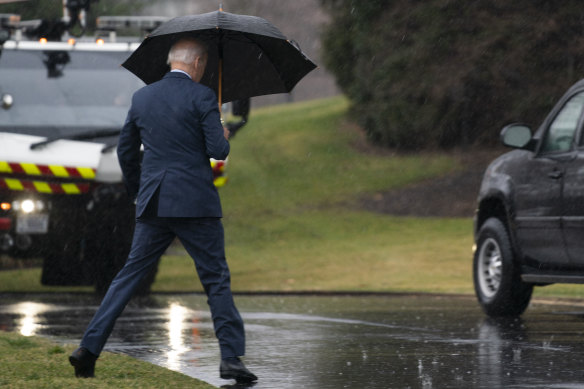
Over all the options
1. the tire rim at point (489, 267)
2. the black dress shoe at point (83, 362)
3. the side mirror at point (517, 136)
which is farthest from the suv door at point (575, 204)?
the black dress shoe at point (83, 362)

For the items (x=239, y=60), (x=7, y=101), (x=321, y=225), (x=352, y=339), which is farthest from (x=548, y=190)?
(x=321, y=225)

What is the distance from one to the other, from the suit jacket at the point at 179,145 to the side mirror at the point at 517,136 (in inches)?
165

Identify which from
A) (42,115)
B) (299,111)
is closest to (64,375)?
(42,115)

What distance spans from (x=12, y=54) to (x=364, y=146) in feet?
91.8

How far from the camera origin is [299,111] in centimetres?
5428

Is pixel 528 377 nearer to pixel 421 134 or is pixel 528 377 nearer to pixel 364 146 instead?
pixel 421 134

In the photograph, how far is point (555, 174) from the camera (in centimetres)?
1020

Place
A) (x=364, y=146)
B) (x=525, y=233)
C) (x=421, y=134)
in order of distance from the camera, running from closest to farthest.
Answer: (x=525, y=233)
(x=421, y=134)
(x=364, y=146)

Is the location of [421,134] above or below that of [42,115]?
above

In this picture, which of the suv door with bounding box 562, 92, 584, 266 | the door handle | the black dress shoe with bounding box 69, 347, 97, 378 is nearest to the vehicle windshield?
the door handle

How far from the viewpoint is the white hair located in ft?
23.2

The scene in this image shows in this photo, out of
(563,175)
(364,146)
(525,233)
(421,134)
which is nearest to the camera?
(563,175)

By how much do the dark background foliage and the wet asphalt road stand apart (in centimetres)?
1139

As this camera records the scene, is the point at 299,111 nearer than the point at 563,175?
No
